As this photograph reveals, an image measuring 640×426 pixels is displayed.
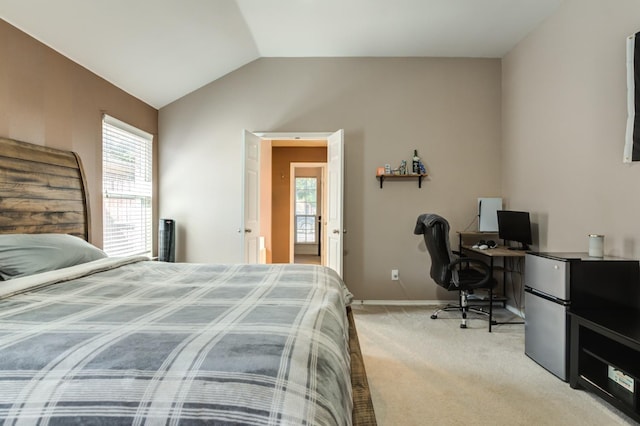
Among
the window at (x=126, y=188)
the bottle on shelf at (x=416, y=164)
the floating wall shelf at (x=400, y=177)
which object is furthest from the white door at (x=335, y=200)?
the window at (x=126, y=188)

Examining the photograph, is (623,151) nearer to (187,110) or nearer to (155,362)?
(155,362)

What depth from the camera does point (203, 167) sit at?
14.0ft

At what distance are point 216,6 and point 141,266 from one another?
2.33m

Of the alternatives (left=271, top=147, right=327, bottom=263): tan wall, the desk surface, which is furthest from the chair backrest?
(left=271, top=147, right=327, bottom=263): tan wall

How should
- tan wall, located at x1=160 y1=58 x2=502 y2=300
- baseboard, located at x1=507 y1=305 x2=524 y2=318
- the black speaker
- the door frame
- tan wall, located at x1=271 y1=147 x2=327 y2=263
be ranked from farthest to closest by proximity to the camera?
tan wall, located at x1=271 y1=147 x2=327 y2=263
tan wall, located at x1=160 y1=58 x2=502 y2=300
the black speaker
the door frame
baseboard, located at x1=507 y1=305 x2=524 y2=318

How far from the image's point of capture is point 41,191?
251 cm

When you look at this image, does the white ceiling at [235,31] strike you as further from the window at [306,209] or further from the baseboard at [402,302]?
the window at [306,209]

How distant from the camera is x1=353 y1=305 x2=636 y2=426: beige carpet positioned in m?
1.93

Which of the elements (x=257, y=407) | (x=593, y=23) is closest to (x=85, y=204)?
(x=257, y=407)

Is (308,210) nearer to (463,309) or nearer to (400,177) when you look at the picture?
(400,177)

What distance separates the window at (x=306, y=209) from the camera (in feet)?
29.8

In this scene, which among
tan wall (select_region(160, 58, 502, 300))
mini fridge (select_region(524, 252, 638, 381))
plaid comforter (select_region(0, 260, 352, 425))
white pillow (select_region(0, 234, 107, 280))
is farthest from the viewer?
tan wall (select_region(160, 58, 502, 300))

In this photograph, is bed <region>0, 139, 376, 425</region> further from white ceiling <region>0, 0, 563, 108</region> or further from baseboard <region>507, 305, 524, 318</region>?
baseboard <region>507, 305, 524, 318</region>

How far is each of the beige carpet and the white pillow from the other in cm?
209
